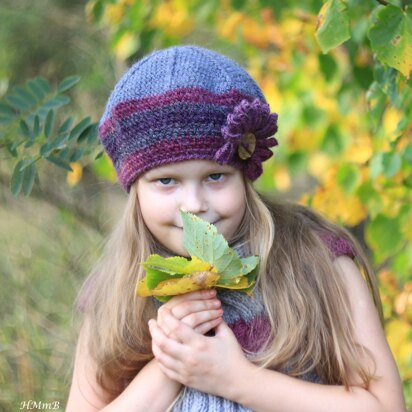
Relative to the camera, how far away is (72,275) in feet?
13.7

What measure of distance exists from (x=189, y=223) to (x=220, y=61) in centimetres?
44

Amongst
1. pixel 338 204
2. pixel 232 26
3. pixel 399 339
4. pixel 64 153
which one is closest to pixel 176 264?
pixel 64 153

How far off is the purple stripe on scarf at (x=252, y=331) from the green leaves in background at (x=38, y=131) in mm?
692

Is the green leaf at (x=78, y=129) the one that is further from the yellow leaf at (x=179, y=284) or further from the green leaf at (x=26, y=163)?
the yellow leaf at (x=179, y=284)

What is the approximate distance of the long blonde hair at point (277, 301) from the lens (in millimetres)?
2154

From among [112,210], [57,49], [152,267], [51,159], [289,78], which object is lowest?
[112,210]

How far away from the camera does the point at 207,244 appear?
203cm

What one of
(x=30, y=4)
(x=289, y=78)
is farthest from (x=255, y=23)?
(x=30, y=4)

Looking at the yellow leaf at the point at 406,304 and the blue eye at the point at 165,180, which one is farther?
the yellow leaf at the point at 406,304

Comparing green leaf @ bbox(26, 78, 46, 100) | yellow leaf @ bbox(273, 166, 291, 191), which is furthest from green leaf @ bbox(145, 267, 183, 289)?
yellow leaf @ bbox(273, 166, 291, 191)

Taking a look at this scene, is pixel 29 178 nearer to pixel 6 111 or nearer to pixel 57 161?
pixel 57 161

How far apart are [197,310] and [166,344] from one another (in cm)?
11

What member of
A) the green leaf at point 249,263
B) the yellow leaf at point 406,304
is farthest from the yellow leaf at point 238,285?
the yellow leaf at point 406,304

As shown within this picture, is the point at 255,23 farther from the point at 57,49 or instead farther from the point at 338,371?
the point at 338,371
